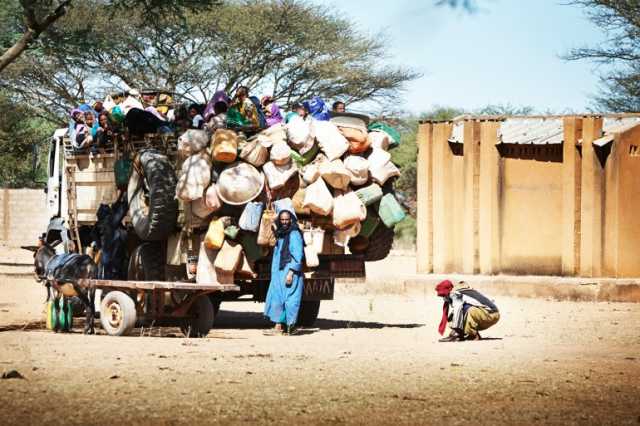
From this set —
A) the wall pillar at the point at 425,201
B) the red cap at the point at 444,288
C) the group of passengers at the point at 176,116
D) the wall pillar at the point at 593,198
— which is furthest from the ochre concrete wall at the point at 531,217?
the red cap at the point at 444,288

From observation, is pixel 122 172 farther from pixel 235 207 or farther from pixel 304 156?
pixel 304 156

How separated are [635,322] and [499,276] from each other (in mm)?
4988

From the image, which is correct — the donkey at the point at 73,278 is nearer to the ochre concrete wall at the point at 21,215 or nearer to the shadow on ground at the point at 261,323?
the shadow on ground at the point at 261,323

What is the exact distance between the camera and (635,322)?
1566cm

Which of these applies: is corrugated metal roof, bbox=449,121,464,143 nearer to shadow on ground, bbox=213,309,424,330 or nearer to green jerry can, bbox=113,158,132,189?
shadow on ground, bbox=213,309,424,330

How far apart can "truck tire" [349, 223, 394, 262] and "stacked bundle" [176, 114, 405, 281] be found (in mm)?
485

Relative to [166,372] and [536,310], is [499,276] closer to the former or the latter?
[536,310]

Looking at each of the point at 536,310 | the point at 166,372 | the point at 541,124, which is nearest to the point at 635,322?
the point at 536,310

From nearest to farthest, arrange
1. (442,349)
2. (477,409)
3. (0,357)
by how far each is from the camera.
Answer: (477,409), (0,357), (442,349)

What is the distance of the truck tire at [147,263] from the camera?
14015 millimetres

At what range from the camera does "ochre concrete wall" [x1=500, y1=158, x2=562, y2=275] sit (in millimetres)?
20359

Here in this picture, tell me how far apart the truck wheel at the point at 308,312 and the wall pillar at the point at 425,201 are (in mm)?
6160

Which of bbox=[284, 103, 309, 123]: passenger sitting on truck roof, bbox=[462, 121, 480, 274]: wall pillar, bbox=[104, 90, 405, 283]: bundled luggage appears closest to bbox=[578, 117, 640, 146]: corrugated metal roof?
bbox=[462, 121, 480, 274]: wall pillar

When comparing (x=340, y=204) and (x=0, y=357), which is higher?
(x=340, y=204)
